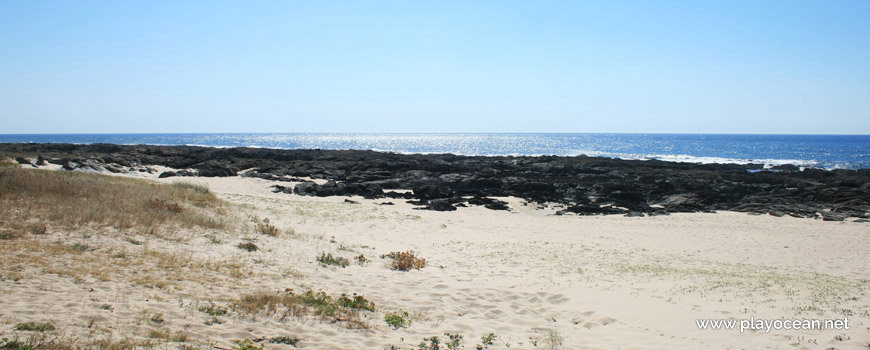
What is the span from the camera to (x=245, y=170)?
1538 inches

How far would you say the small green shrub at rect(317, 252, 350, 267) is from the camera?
10875 millimetres

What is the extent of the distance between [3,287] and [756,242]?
21.1 m

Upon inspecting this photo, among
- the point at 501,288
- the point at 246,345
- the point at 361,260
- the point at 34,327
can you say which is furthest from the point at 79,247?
the point at 501,288

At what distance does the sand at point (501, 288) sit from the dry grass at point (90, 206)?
106cm

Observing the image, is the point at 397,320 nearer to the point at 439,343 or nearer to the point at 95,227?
the point at 439,343

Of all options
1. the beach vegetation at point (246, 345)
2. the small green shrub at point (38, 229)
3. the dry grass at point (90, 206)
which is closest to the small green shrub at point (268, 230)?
the dry grass at point (90, 206)

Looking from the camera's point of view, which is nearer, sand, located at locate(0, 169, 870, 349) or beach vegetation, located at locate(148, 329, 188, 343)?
beach vegetation, located at locate(148, 329, 188, 343)

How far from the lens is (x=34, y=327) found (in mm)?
5344

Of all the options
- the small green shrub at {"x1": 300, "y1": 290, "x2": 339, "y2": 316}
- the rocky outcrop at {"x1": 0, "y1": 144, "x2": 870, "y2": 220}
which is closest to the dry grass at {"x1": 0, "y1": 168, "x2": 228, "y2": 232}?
the small green shrub at {"x1": 300, "y1": 290, "x2": 339, "y2": 316}

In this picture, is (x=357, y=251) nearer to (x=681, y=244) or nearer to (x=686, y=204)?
(x=681, y=244)

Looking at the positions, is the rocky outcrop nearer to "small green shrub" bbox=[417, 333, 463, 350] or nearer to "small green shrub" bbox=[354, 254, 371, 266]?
"small green shrub" bbox=[354, 254, 371, 266]

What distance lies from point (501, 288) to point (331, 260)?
4.04 m

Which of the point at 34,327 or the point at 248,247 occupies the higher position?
the point at 34,327

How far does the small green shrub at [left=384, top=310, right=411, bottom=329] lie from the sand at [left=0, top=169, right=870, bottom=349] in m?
0.16
